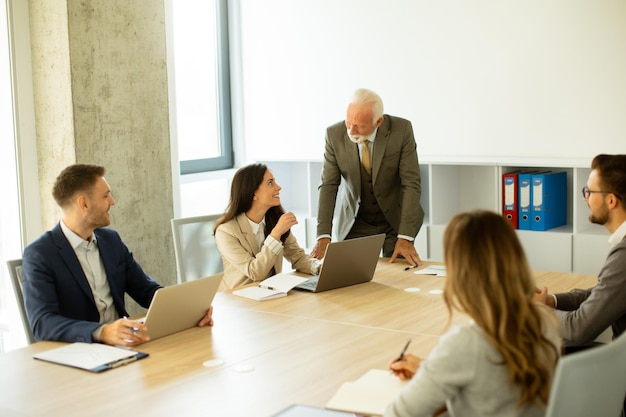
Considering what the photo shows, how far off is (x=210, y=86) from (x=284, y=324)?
3.60 m

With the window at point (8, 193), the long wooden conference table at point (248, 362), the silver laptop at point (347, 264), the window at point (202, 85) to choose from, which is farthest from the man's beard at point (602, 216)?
the window at point (202, 85)

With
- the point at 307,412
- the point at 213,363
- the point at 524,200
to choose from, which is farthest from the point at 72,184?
the point at 524,200

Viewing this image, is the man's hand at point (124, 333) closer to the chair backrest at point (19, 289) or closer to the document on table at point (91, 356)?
the document on table at point (91, 356)

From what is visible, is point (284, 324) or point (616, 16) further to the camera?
point (616, 16)

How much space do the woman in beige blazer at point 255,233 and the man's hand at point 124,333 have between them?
41.2 inches

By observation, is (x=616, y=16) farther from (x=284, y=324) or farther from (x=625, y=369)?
(x=625, y=369)

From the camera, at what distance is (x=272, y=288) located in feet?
11.5

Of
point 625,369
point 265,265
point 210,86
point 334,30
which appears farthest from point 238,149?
point 625,369

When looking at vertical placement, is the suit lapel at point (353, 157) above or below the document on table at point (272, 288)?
above

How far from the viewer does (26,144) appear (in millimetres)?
4332

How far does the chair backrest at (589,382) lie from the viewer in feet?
5.24

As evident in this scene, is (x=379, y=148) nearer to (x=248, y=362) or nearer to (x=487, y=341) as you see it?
(x=248, y=362)

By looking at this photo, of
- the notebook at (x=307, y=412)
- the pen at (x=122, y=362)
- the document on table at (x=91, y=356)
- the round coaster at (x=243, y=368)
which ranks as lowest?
the notebook at (x=307, y=412)

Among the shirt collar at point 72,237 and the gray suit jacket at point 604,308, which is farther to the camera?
the shirt collar at point 72,237
